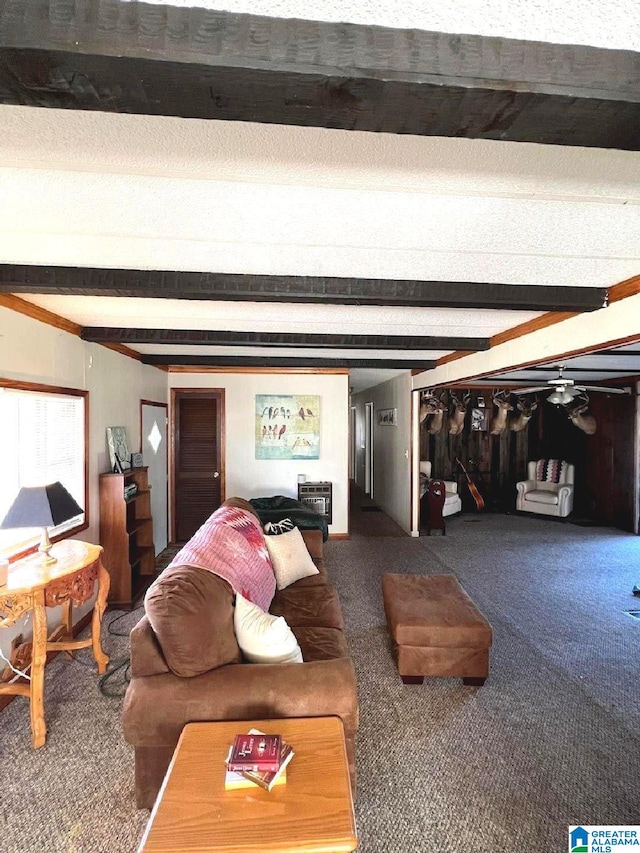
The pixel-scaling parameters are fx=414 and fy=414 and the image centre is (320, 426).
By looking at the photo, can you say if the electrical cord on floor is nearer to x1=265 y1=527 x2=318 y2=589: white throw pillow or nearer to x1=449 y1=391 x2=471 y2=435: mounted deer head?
x1=265 y1=527 x2=318 y2=589: white throw pillow

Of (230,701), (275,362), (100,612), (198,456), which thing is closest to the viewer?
(230,701)

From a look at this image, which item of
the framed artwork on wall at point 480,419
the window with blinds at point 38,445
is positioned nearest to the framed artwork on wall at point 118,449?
the window with blinds at point 38,445

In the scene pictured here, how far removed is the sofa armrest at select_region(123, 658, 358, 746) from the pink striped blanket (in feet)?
1.80

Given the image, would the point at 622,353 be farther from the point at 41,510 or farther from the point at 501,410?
the point at 41,510

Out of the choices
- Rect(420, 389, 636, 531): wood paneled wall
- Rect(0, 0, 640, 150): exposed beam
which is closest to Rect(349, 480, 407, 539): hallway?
Rect(420, 389, 636, 531): wood paneled wall

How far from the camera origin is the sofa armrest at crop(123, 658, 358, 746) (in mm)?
1572

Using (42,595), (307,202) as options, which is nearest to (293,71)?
(307,202)

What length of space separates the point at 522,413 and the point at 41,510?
24.7 ft

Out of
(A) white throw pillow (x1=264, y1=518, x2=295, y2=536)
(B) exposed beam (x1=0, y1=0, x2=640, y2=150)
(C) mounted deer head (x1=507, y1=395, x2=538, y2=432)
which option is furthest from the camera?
(C) mounted deer head (x1=507, y1=395, x2=538, y2=432)

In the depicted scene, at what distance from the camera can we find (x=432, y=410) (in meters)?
7.00

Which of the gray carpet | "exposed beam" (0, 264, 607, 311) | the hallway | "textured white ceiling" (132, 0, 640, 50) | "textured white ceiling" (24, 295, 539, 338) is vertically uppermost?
"textured white ceiling" (24, 295, 539, 338)

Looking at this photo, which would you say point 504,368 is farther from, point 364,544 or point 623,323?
point 364,544

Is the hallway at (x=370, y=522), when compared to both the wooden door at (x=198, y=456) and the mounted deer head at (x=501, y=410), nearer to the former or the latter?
the wooden door at (x=198, y=456)

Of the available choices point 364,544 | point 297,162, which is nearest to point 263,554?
point 297,162
